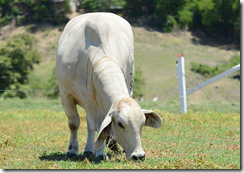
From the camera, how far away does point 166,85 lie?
33438mm

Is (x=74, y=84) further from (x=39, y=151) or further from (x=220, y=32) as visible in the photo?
(x=220, y=32)

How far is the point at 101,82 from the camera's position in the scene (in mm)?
3854

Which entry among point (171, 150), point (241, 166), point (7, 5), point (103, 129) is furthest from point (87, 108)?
point (7, 5)

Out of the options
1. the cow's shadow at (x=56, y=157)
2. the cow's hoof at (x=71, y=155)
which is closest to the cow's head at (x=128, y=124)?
→ the cow's shadow at (x=56, y=157)

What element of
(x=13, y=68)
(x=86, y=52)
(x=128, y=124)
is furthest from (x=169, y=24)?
(x=128, y=124)

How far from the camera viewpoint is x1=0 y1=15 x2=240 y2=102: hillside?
3188 cm

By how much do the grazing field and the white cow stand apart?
333 millimetres

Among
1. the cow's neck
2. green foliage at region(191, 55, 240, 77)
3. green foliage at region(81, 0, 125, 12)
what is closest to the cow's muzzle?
the cow's neck

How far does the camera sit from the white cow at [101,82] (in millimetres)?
3498

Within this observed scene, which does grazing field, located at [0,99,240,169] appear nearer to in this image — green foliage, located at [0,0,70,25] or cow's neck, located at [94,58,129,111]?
cow's neck, located at [94,58,129,111]

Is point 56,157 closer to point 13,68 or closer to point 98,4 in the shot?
point 13,68

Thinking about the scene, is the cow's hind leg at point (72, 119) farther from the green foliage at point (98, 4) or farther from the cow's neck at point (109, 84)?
the green foliage at point (98, 4)

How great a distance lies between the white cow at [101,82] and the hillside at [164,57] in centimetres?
2075

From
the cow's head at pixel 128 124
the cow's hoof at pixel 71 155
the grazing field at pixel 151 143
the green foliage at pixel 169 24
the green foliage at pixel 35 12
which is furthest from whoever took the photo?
the green foliage at pixel 35 12
